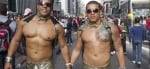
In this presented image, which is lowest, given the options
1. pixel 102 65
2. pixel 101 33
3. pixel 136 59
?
pixel 136 59

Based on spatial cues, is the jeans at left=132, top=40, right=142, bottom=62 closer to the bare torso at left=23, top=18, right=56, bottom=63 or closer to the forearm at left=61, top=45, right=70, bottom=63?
the forearm at left=61, top=45, right=70, bottom=63

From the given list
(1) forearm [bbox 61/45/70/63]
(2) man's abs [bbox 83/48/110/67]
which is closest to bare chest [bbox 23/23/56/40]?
(1) forearm [bbox 61/45/70/63]

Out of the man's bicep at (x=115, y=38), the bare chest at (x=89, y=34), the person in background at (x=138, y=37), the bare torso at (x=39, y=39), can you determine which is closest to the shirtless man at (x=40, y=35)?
the bare torso at (x=39, y=39)

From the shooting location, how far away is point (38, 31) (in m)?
6.00

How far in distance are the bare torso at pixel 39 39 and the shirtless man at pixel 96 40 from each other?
Result: 0.48 m

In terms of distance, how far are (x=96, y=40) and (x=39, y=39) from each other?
792mm

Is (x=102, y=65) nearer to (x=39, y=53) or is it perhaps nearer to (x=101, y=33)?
(x=101, y=33)

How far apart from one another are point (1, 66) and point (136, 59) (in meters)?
8.14

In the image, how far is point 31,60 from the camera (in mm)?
6008

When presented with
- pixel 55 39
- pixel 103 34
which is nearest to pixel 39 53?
pixel 55 39

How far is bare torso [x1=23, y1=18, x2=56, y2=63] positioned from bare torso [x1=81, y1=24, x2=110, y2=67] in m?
0.49

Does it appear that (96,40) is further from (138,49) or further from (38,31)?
(138,49)

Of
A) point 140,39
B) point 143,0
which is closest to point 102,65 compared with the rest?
point 140,39

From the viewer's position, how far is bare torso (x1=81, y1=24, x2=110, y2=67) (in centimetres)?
614
